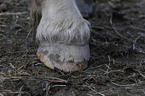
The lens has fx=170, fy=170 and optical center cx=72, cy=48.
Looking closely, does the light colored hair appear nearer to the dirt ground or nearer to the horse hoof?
the horse hoof

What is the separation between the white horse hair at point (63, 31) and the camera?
152 centimetres

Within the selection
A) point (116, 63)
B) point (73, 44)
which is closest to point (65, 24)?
point (73, 44)

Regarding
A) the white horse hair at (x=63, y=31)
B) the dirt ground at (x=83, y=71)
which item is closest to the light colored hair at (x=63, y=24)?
the white horse hair at (x=63, y=31)

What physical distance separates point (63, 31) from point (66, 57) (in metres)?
0.24

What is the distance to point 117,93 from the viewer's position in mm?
1351

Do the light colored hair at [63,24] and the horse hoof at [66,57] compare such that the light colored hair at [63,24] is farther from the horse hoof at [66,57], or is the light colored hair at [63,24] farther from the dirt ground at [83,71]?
the dirt ground at [83,71]

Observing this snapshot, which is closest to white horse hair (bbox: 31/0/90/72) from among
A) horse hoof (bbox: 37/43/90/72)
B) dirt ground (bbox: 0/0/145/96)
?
horse hoof (bbox: 37/43/90/72)

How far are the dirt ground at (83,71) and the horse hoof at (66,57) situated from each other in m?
0.06

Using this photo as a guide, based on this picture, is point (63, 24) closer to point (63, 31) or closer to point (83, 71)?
point (63, 31)

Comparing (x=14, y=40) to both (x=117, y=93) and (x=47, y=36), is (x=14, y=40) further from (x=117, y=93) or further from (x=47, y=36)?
(x=117, y=93)

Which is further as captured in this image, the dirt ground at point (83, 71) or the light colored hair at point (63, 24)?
the light colored hair at point (63, 24)

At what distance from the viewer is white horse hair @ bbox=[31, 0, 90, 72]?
152 cm

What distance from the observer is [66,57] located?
1565 mm

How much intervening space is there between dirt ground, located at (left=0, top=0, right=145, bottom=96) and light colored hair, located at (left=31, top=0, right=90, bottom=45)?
30cm
